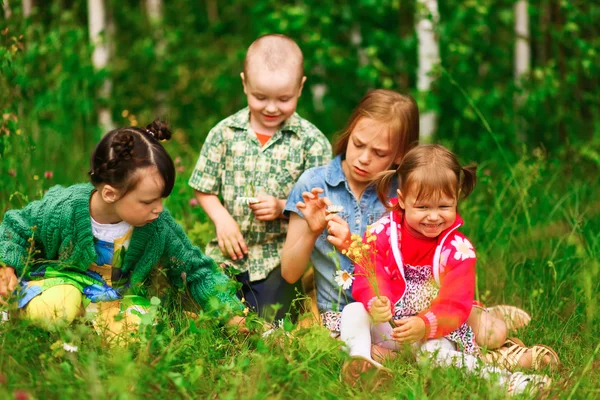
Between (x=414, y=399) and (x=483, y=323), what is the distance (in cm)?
84

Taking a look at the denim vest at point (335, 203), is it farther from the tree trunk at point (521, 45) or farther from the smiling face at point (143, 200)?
the tree trunk at point (521, 45)

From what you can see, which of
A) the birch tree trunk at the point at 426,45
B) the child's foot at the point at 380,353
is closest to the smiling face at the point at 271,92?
the child's foot at the point at 380,353

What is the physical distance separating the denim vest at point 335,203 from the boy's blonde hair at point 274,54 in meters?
0.51

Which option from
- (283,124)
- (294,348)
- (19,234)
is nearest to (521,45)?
(283,124)

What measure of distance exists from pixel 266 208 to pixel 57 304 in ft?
3.41

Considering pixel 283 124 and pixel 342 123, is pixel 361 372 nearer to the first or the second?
pixel 283 124

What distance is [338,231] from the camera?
298 centimetres

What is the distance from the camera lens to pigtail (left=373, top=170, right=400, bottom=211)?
10.2 ft

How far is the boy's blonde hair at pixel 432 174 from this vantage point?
2826 mm

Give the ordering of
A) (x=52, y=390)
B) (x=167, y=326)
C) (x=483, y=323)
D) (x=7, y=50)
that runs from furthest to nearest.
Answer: (x=7, y=50) → (x=483, y=323) → (x=167, y=326) → (x=52, y=390)

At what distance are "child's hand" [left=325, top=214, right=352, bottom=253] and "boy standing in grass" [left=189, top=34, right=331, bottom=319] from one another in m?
0.47

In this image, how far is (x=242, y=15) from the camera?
8367mm

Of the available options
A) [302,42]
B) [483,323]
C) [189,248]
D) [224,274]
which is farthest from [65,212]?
[302,42]

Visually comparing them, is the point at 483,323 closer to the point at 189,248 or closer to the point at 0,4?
the point at 189,248
